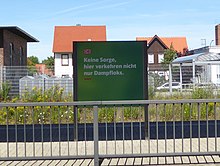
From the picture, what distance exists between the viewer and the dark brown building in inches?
1243

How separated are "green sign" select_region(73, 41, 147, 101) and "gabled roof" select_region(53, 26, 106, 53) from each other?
56723 mm

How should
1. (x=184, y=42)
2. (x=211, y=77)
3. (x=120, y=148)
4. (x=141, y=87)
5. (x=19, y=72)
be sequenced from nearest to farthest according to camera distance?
(x=120, y=148), (x=141, y=87), (x=19, y=72), (x=211, y=77), (x=184, y=42)

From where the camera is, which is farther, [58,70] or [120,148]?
[58,70]

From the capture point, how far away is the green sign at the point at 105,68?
11.5 m

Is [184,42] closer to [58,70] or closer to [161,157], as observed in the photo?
[58,70]

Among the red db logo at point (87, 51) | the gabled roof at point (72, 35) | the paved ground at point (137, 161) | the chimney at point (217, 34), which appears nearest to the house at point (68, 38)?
the gabled roof at point (72, 35)

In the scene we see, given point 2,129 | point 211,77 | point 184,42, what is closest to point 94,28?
point 184,42

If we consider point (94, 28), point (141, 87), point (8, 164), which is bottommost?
point (8, 164)

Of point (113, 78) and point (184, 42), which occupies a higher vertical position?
point (184, 42)

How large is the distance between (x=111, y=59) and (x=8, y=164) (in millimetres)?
4042

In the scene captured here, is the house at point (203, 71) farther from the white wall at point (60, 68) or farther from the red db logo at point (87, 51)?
the white wall at point (60, 68)

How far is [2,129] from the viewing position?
11906 millimetres

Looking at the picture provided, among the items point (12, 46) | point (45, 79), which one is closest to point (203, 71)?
point (45, 79)

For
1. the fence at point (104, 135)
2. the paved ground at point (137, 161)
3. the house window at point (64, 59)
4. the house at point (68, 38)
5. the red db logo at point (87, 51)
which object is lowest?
the paved ground at point (137, 161)
